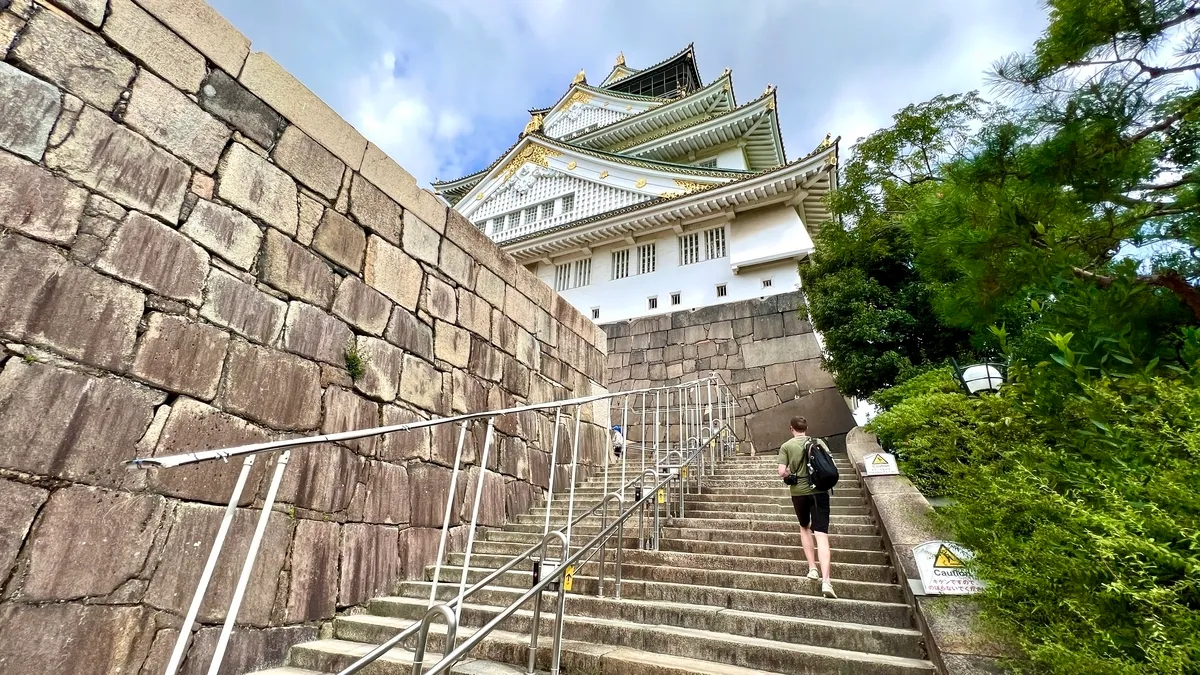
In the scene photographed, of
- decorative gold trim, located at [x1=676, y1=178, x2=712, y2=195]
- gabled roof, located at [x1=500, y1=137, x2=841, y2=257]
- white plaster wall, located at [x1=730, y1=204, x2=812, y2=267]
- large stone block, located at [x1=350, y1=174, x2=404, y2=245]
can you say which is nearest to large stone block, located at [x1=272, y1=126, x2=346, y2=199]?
large stone block, located at [x1=350, y1=174, x2=404, y2=245]

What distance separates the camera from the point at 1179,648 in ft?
4.33

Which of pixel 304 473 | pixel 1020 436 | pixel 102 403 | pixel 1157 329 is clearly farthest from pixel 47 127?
pixel 1157 329

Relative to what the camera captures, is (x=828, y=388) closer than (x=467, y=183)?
Yes

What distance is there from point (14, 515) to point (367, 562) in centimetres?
177

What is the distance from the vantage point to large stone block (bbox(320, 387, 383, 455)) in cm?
339

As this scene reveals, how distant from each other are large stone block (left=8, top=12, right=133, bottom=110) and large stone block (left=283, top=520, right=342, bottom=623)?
99.5 inches

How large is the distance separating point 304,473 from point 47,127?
2.12 m

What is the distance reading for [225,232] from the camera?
119 inches

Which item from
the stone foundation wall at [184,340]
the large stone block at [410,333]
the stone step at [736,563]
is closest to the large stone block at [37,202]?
the stone foundation wall at [184,340]

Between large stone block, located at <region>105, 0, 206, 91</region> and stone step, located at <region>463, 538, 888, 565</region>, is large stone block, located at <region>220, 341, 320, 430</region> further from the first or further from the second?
stone step, located at <region>463, 538, 888, 565</region>

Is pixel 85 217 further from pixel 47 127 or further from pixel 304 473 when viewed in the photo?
pixel 304 473

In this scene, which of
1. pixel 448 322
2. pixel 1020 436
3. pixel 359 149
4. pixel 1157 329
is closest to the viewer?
pixel 1157 329

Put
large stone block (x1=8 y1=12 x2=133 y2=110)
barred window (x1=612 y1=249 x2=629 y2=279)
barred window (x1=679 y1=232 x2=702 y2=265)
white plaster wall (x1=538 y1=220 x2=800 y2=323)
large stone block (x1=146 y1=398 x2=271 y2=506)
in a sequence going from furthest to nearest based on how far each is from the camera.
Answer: barred window (x1=612 y1=249 x2=629 y2=279) < barred window (x1=679 y1=232 x2=702 y2=265) < white plaster wall (x1=538 y1=220 x2=800 y2=323) < large stone block (x1=146 y1=398 x2=271 y2=506) < large stone block (x1=8 y1=12 x2=133 y2=110)

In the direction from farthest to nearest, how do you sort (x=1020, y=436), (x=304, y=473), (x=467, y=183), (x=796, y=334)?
(x=467, y=183)
(x=796, y=334)
(x=304, y=473)
(x=1020, y=436)
